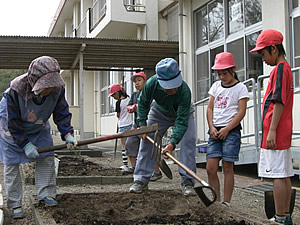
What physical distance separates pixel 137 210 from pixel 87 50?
8.98 m

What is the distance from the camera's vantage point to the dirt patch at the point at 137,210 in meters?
3.37

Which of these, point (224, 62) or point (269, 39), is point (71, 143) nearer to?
point (224, 62)

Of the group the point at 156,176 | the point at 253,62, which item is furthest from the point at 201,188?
the point at 253,62

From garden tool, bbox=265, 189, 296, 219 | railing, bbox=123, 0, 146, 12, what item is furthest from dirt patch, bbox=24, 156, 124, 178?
railing, bbox=123, 0, 146, 12

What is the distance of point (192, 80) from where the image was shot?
11672mm

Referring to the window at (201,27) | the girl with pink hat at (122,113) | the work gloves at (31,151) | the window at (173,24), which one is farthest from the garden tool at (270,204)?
the window at (173,24)

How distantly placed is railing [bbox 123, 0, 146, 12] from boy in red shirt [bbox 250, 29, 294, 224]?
39.5 ft

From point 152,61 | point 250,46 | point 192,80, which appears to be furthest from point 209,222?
point 152,61

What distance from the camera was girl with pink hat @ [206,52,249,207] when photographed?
404 centimetres

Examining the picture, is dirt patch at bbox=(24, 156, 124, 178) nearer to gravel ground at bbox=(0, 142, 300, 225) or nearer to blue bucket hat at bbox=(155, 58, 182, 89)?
gravel ground at bbox=(0, 142, 300, 225)

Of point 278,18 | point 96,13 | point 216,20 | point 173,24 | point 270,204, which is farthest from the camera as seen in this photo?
point 96,13

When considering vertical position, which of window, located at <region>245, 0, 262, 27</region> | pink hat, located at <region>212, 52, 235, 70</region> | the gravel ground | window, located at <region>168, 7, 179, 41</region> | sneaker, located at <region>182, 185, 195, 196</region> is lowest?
the gravel ground

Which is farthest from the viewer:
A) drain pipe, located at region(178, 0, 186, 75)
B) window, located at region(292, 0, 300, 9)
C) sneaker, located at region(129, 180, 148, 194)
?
drain pipe, located at region(178, 0, 186, 75)

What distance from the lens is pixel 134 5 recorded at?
49.6ft
